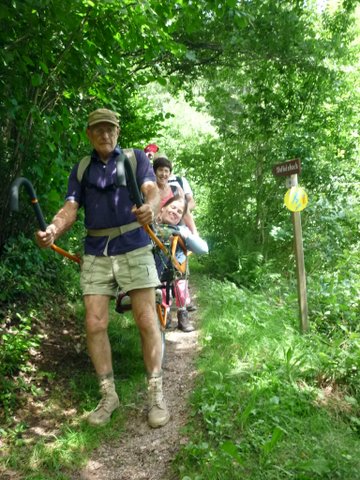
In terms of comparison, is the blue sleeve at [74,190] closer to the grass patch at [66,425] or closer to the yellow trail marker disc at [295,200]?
the grass patch at [66,425]

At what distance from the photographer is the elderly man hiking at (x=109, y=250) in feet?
11.1

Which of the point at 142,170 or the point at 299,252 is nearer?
the point at 142,170

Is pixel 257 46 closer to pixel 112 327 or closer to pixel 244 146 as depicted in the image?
pixel 244 146

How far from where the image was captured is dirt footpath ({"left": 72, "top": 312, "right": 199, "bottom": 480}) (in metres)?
2.81

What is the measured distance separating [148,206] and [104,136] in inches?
27.4

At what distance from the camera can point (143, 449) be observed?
3.04m

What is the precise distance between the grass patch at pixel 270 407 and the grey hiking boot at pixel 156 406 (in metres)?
0.23

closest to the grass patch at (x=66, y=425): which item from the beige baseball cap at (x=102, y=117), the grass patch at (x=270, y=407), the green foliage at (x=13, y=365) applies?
the green foliage at (x=13, y=365)

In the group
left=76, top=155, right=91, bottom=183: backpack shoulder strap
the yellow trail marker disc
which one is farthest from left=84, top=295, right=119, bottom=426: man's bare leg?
the yellow trail marker disc

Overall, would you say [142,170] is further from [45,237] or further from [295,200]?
[295,200]

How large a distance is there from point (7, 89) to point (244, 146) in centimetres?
657

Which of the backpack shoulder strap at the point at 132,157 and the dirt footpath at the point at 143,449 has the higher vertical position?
the backpack shoulder strap at the point at 132,157

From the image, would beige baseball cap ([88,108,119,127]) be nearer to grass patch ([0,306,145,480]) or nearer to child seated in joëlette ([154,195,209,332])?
child seated in joëlette ([154,195,209,332])

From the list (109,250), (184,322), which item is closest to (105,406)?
(109,250)
